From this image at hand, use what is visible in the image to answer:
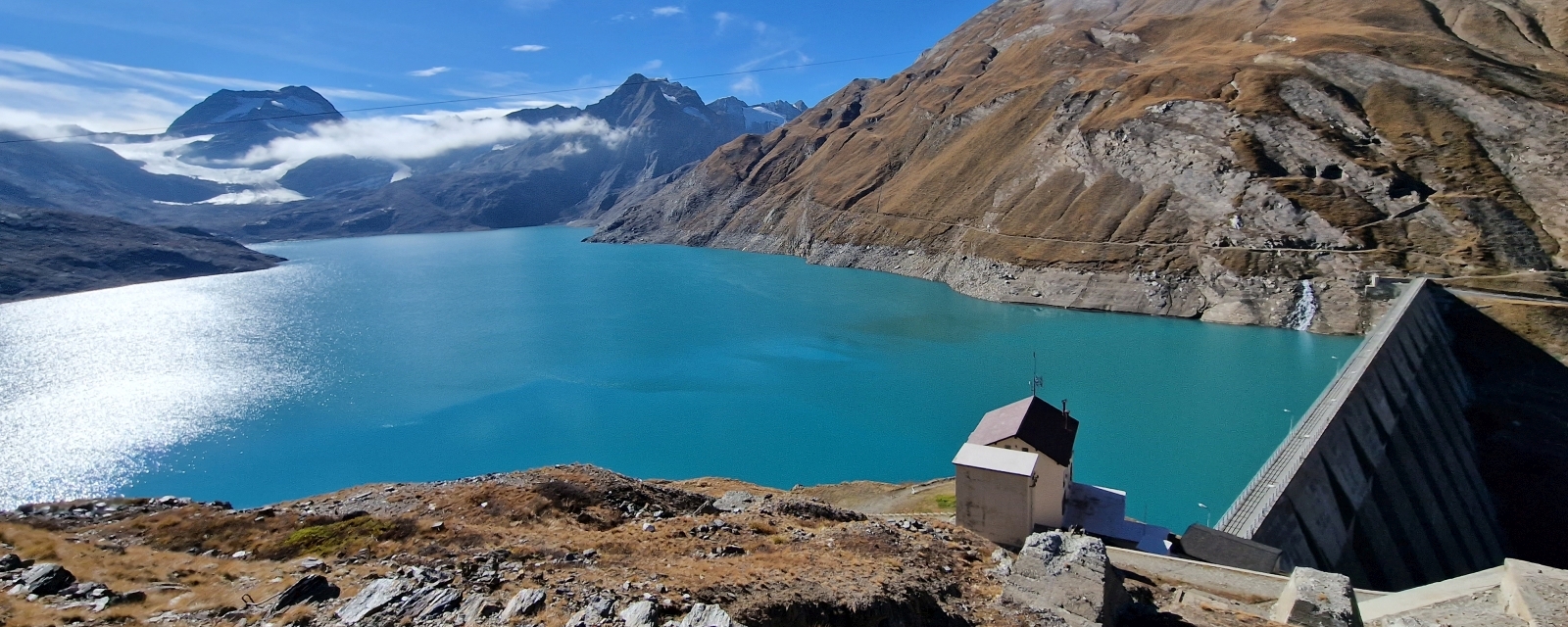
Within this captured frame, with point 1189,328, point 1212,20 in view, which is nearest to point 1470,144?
point 1189,328

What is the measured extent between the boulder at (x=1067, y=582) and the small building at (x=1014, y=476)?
15.2 ft

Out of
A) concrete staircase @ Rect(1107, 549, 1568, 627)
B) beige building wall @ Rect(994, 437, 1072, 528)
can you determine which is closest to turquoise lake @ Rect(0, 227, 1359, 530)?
concrete staircase @ Rect(1107, 549, 1568, 627)

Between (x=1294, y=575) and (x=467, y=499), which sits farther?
(x=467, y=499)

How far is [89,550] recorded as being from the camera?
1152 cm

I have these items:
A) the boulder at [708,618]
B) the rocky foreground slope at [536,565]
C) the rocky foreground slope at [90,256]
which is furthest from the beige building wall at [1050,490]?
the rocky foreground slope at [90,256]

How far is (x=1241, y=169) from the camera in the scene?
224ft

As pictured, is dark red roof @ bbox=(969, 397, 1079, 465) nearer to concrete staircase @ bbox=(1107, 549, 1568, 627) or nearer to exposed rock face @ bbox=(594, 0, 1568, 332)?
concrete staircase @ bbox=(1107, 549, 1568, 627)

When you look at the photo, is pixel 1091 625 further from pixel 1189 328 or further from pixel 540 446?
pixel 1189 328

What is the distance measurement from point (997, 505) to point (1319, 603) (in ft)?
22.9

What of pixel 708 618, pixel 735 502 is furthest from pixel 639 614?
pixel 735 502

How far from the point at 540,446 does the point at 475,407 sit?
29.7 feet

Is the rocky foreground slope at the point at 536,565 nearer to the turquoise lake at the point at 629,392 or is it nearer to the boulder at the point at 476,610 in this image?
the boulder at the point at 476,610

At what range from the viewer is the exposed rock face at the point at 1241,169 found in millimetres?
56469

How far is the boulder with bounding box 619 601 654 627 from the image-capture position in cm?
808
